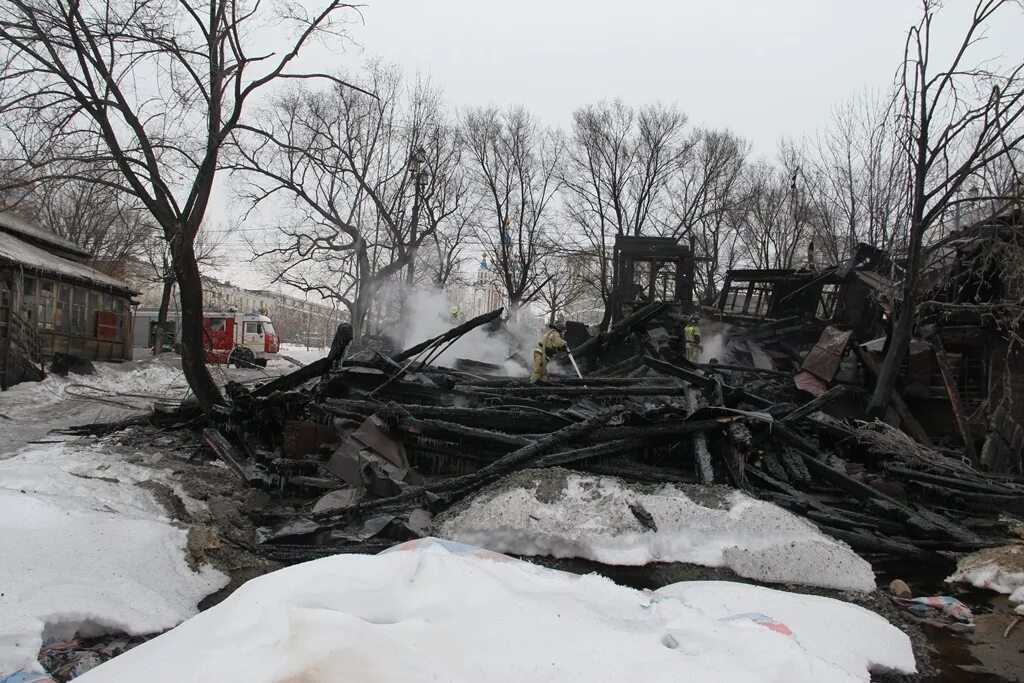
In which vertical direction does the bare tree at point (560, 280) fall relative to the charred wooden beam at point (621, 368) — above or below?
above

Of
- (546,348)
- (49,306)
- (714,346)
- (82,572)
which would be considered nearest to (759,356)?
(714,346)

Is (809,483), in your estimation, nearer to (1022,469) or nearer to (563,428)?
(563,428)

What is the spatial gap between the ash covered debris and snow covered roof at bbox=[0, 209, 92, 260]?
52.3ft

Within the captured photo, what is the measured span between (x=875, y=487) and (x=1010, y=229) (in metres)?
5.53

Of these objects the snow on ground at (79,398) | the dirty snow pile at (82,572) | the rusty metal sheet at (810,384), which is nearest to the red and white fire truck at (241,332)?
the snow on ground at (79,398)

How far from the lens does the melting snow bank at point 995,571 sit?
5.49 metres

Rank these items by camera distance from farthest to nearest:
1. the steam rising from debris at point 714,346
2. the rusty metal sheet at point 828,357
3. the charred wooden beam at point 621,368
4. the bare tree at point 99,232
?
the bare tree at point 99,232 < the steam rising from debris at point 714,346 < the charred wooden beam at point 621,368 < the rusty metal sheet at point 828,357

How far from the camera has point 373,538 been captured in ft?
18.9

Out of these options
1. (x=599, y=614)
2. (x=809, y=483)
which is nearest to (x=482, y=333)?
(x=809, y=483)

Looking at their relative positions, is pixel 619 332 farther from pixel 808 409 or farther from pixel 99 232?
pixel 99 232

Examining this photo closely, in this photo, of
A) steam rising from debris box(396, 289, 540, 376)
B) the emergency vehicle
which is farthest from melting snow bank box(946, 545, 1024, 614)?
the emergency vehicle

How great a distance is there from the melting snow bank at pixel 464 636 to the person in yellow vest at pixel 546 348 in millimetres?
7587

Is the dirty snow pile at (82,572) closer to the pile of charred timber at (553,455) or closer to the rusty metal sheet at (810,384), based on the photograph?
the pile of charred timber at (553,455)

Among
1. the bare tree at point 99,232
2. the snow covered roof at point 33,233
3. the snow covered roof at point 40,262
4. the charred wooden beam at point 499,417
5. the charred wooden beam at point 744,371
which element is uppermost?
the bare tree at point 99,232
